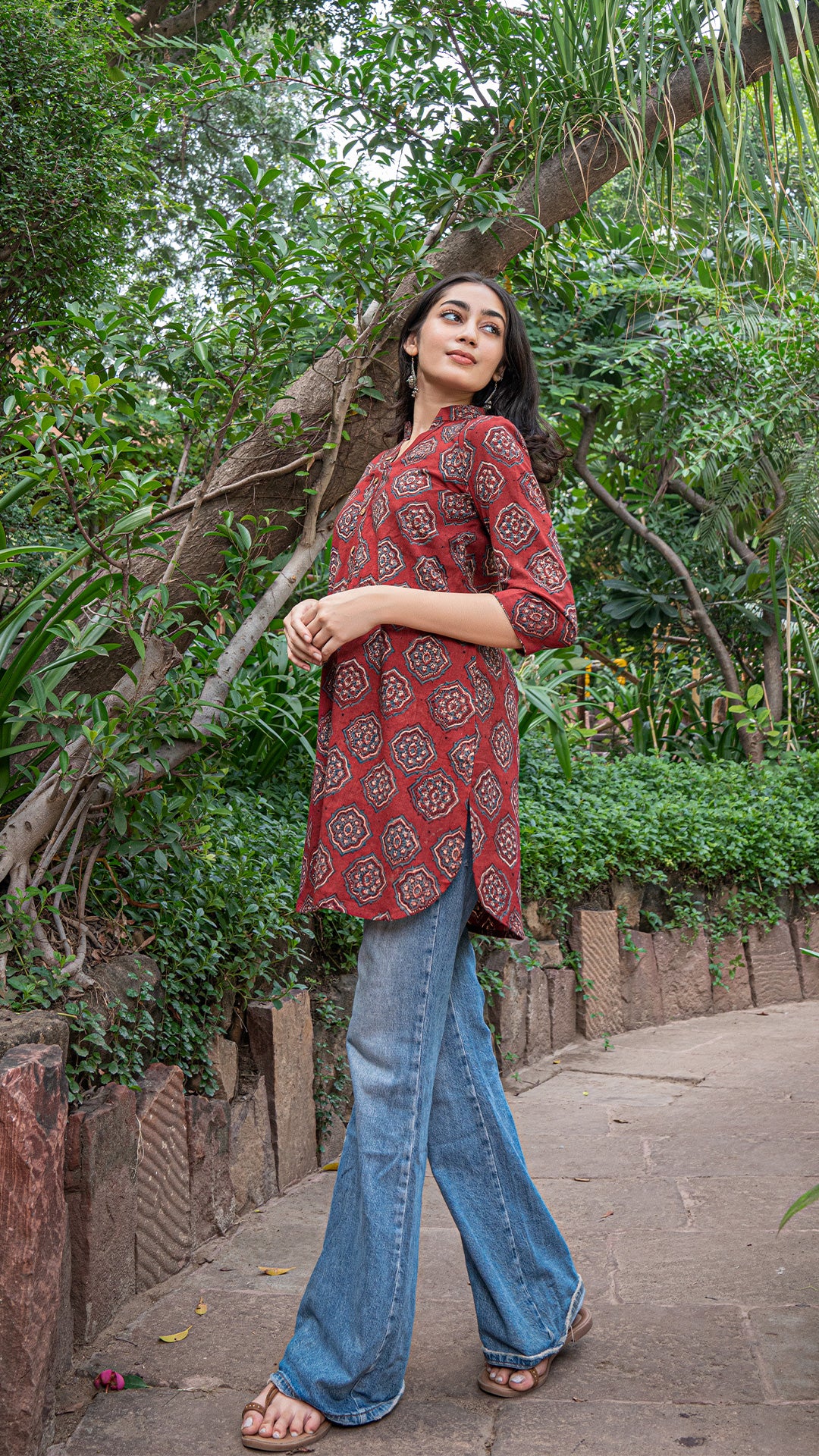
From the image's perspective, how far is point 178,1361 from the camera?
6.16 ft

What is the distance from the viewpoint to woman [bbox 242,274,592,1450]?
63.8 inches

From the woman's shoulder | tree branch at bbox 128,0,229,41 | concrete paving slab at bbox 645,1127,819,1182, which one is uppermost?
tree branch at bbox 128,0,229,41

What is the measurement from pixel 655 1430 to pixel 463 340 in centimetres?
165

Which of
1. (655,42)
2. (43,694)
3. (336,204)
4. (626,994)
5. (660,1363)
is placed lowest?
(660,1363)

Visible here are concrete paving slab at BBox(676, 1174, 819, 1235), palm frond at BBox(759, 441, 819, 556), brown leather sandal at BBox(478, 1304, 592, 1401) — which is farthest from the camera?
palm frond at BBox(759, 441, 819, 556)

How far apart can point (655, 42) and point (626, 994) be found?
10.3ft

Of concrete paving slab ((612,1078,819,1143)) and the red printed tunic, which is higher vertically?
the red printed tunic

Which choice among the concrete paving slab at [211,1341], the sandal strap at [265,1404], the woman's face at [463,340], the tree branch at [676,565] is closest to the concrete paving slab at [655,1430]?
the sandal strap at [265,1404]

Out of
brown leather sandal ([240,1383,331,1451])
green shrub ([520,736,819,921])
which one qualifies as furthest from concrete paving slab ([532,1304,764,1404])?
green shrub ([520,736,819,921])

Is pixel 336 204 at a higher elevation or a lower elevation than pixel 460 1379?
higher

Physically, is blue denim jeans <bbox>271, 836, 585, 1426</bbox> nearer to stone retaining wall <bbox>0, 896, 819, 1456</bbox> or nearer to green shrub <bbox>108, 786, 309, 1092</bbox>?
stone retaining wall <bbox>0, 896, 819, 1456</bbox>

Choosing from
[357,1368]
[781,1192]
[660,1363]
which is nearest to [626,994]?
[781,1192]

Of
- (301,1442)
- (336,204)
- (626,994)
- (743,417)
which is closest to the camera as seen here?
(301,1442)

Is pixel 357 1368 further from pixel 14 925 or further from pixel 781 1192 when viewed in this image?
pixel 781 1192
